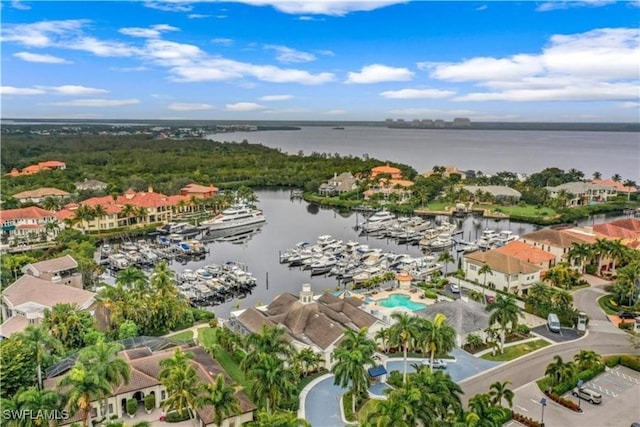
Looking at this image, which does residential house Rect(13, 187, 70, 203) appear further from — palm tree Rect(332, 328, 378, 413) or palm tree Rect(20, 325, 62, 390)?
palm tree Rect(332, 328, 378, 413)

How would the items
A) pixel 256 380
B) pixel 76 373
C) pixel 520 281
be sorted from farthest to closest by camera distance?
pixel 520 281 → pixel 256 380 → pixel 76 373

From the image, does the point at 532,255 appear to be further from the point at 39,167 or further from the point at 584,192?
the point at 39,167

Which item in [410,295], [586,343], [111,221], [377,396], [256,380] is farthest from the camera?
[111,221]

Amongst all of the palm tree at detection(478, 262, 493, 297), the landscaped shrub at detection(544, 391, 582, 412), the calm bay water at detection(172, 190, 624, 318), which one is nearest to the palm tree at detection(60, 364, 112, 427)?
the calm bay water at detection(172, 190, 624, 318)

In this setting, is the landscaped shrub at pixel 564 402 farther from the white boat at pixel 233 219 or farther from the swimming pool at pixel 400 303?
the white boat at pixel 233 219

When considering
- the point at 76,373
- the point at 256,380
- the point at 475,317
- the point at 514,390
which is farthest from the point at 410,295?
the point at 76,373

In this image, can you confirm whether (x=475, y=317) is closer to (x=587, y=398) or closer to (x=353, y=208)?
(x=587, y=398)
